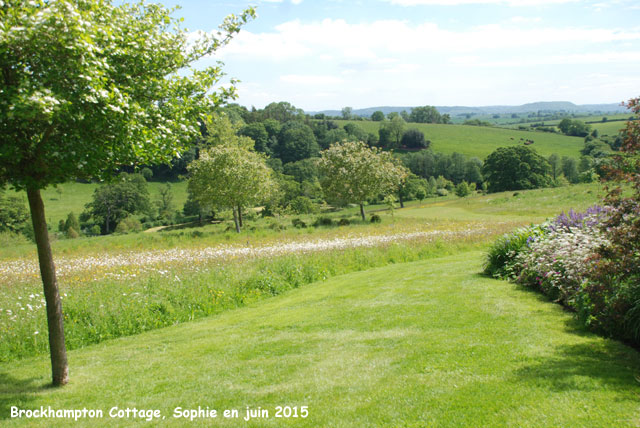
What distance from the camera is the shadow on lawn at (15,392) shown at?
19.1 feet

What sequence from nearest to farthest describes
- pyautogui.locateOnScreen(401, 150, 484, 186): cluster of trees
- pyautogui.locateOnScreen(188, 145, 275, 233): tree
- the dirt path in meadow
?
the dirt path in meadow, pyautogui.locateOnScreen(188, 145, 275, 233): tree, pyautogui.locateOnScreen(401, 150, 484, 186): cluster of trees

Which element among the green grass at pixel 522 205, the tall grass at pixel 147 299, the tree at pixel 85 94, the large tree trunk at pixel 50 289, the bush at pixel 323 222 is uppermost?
the tree at pixel 85 94

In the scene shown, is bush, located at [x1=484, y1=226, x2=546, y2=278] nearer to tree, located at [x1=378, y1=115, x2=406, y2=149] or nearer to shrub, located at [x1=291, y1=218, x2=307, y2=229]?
shrub, located at [x1=291, y1=218, x2=307, y2=229]

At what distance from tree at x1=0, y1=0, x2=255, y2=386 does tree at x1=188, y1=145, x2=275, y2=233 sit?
27.0m

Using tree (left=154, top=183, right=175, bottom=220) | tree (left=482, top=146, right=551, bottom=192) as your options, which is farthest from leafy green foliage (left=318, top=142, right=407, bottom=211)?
tree (left=154, top=183, right=175, bottom=220)

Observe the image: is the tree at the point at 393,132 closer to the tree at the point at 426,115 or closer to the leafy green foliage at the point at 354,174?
the tree at the point at 426,115

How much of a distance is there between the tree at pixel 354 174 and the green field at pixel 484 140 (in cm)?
8294

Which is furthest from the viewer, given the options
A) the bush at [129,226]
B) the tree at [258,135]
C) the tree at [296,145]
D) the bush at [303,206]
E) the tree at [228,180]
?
the tree at [296,145]

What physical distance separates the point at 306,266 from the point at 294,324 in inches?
255

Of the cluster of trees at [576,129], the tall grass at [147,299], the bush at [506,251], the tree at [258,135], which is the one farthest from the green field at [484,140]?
the tall grass at [147,299]

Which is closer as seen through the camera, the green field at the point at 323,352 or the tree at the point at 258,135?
the green field at the point at 323,352

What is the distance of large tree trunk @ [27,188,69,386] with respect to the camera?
6281 millimetres

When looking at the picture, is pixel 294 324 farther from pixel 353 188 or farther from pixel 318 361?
pixel 353 188

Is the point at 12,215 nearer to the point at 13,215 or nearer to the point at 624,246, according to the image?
the point at 13,215
